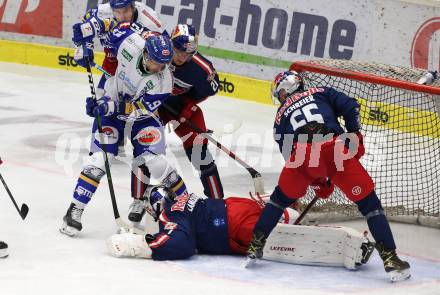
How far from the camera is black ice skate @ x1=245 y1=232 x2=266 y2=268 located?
4.98 meters

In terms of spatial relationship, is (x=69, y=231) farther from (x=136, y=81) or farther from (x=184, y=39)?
(x=184, y=39)

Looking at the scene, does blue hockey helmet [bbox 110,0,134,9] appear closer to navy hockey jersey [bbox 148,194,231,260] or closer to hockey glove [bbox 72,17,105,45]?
hockey glove [bbox 72,17,105,45]

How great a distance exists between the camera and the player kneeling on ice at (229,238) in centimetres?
507

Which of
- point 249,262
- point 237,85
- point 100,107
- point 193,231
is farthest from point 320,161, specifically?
point 237,85

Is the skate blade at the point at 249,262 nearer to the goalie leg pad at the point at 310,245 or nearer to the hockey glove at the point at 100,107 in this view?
the goalie leg pad at the point at 310,245

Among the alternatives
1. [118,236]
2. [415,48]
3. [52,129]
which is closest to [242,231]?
[118,236]

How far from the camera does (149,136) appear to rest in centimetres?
563

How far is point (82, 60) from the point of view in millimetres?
5926

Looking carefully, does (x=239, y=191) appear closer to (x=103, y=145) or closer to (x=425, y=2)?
(x=103, y=145)

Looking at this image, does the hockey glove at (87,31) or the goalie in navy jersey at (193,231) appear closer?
the goalie in navy jersey at (193,231)

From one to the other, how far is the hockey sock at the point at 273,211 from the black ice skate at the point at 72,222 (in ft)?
3.55

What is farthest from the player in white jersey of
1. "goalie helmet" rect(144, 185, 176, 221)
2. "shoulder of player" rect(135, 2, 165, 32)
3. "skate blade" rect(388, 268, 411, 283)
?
"skate blade" rect(388, 268, 411, 283)

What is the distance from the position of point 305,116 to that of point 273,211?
518 millimetres

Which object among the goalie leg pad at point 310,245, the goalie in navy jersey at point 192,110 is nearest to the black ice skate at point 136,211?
the goalie in navy jersey at point 192,110
